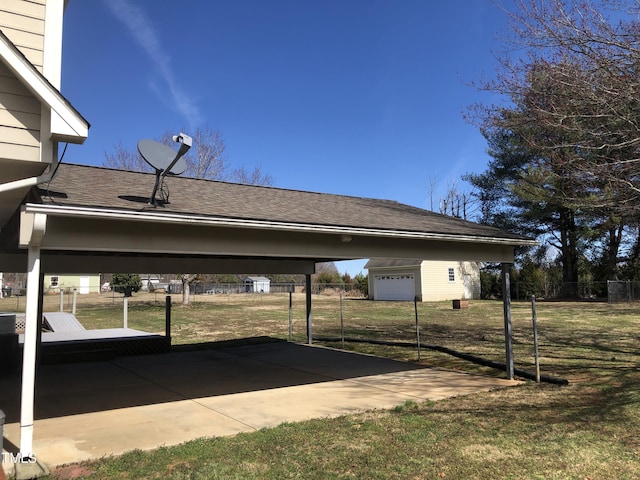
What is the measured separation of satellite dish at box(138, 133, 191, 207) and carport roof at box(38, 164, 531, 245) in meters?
0.37

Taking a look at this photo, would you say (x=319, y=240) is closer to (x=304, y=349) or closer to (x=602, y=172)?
(x=602, y=172)

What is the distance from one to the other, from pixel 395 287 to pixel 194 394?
106 ft

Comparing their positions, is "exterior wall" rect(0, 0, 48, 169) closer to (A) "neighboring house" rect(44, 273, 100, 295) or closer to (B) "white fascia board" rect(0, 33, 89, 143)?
(B) "white fascia board" rect(0, 33, 89, 143)

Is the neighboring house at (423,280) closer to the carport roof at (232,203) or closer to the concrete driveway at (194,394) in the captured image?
the concrete driveway at (194,394)

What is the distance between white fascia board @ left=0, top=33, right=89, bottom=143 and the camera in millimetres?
4520

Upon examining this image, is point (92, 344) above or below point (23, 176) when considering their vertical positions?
below

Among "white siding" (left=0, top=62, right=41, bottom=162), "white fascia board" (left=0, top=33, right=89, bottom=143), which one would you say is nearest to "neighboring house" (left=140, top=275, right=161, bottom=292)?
"white siding" (left=0, top=62, right=41, bottom=162)

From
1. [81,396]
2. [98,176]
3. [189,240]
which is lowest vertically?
[81,396]

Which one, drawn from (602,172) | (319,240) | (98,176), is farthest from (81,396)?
(602,172)

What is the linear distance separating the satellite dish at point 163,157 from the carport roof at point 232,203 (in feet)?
1.20

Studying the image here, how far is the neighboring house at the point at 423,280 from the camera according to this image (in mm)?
36875

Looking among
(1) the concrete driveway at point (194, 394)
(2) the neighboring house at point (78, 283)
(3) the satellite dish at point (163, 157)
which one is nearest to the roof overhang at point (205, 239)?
(3) the satellite dish at point (163, 157)

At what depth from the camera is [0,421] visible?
4375 millimetres

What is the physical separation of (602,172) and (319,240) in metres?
5.06
